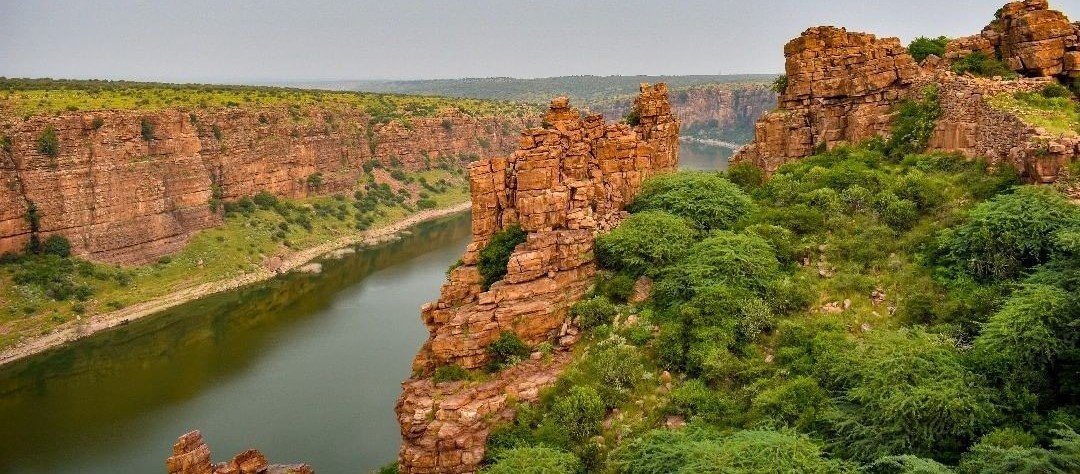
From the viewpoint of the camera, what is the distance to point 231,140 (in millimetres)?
62344

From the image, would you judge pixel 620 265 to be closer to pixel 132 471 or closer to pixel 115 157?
pixel 132 471

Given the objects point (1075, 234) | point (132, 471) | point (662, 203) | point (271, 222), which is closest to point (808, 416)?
point (1075, 234)

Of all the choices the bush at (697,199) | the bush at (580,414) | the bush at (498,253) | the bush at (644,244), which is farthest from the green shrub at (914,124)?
the bush at (580,414)

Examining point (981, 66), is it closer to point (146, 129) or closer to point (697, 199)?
point (697, 199)

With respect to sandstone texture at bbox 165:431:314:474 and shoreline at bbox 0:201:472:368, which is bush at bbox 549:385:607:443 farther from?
shoreline at bbox 0:201:472:368

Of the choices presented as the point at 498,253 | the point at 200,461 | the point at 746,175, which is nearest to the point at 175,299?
the point at 200,461

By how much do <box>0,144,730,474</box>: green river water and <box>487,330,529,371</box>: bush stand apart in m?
10.5

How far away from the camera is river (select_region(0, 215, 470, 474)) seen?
2817 centimetres

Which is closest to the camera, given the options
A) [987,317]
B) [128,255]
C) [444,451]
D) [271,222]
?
[987,317]

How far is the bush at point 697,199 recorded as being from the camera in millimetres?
20531

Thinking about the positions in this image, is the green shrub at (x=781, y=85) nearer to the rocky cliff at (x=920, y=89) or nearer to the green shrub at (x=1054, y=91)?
the rocky cliff at (x=920, y=89)

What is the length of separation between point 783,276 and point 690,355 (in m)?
3.51

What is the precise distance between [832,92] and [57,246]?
146 feet

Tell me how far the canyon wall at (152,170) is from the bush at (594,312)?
4161cm
